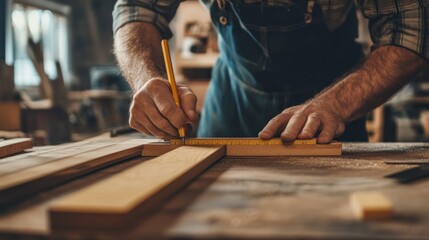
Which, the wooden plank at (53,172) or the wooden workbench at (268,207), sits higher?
the wooden plank at (53,172)

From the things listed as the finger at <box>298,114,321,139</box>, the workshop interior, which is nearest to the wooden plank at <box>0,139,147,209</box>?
the workshop interior

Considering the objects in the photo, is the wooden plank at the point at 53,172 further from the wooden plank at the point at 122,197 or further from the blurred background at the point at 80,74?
the blurred background at the point at 80,74

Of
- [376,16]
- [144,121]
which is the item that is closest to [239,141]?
[144,121]

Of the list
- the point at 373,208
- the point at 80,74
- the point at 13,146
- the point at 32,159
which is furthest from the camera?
the point at 80,74

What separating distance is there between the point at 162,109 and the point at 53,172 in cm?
48

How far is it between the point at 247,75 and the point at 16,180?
1446 millimetres

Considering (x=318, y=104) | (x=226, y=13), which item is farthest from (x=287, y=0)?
(x=318, y=104)

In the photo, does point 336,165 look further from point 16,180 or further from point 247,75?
point 247,75

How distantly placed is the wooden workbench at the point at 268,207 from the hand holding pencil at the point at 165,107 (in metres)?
0.29

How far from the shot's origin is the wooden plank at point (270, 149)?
46.9 inches

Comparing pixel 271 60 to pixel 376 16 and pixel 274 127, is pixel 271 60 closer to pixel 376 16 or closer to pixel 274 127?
pixel 376 16

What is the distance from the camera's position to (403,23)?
1.53m

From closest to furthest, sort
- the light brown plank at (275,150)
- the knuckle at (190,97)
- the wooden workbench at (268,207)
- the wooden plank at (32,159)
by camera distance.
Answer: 1. the wooden workbench at (268,207)
2. the wooden plank at (32,159)
3. the light brown plank at (275,150)
4. the knuckle at (190,97)

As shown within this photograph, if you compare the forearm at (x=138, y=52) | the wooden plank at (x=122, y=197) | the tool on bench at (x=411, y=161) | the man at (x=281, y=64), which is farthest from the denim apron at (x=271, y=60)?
the wooden plank at (x=122, y=197)
